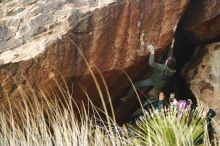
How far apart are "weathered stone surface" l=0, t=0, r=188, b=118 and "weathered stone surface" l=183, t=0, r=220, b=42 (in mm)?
663

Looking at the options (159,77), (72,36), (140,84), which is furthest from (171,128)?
(159,77)

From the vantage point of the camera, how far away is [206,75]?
26.3ft

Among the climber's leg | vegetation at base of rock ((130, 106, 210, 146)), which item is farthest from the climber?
vegetation at base of rock ((130, 106, 210, 146))

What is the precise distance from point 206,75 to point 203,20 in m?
0.87

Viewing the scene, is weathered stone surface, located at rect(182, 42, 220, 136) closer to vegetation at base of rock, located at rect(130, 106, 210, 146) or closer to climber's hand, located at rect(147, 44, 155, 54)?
vegetation at base of rock, located at rect(130, 106, 210, 146)

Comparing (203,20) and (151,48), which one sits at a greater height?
(203,20)

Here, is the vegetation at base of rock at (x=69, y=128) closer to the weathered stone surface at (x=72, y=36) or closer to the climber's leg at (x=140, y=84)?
the weathered stone surface at (x=72, y=36)

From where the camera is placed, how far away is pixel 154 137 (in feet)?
17.9

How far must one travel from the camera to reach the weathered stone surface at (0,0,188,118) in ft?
20.2

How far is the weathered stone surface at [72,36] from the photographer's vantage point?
6.15 m

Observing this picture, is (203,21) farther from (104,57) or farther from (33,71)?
(33,71)

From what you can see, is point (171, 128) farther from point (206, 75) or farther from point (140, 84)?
point (206, 75)

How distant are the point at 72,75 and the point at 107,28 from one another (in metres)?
0.71

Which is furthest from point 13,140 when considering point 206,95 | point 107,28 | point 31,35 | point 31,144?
point 206,95
